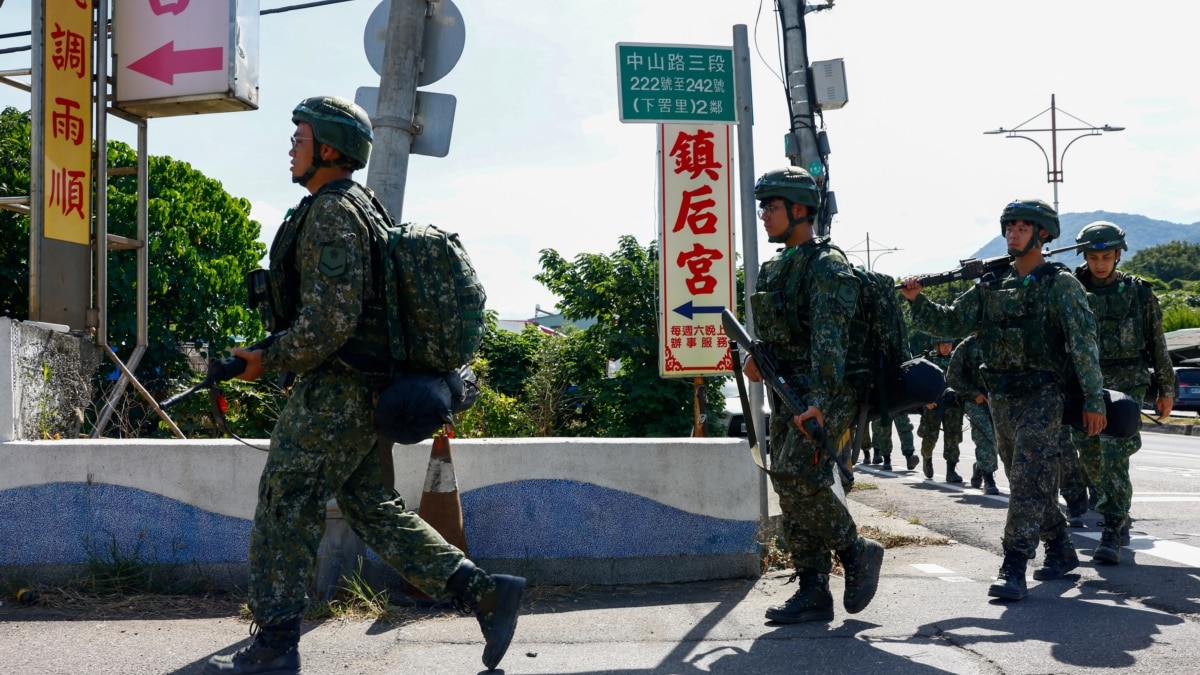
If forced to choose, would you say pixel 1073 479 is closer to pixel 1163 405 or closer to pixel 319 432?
pixel 1163 405

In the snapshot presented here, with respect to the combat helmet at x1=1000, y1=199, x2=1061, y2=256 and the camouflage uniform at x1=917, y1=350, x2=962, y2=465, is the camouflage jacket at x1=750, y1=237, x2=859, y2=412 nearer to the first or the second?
the combat helmet at x1=1000, y1=199, x2=1061, y2=256

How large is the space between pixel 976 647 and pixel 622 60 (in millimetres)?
3640

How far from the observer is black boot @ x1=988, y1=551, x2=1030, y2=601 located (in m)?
4.74

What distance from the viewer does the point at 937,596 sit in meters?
4.89

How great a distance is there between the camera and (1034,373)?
16.7 ft

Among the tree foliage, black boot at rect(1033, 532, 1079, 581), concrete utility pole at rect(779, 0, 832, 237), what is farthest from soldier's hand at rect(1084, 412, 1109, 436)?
the tree foliage

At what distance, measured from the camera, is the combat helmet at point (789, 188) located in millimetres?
4492

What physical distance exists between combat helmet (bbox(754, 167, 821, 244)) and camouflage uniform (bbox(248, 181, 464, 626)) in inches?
69.9

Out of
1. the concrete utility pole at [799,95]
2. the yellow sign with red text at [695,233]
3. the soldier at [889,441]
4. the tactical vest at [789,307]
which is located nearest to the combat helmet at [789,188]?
the tactical vest at [789,307]

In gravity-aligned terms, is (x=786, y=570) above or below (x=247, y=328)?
below

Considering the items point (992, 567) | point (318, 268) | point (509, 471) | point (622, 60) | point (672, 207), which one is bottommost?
point (992, 567)

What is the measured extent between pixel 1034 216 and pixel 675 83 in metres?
2.11

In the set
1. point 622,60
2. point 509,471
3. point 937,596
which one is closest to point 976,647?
point 937,596

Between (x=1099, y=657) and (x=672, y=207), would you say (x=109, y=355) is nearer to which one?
(x=672, y=207)
